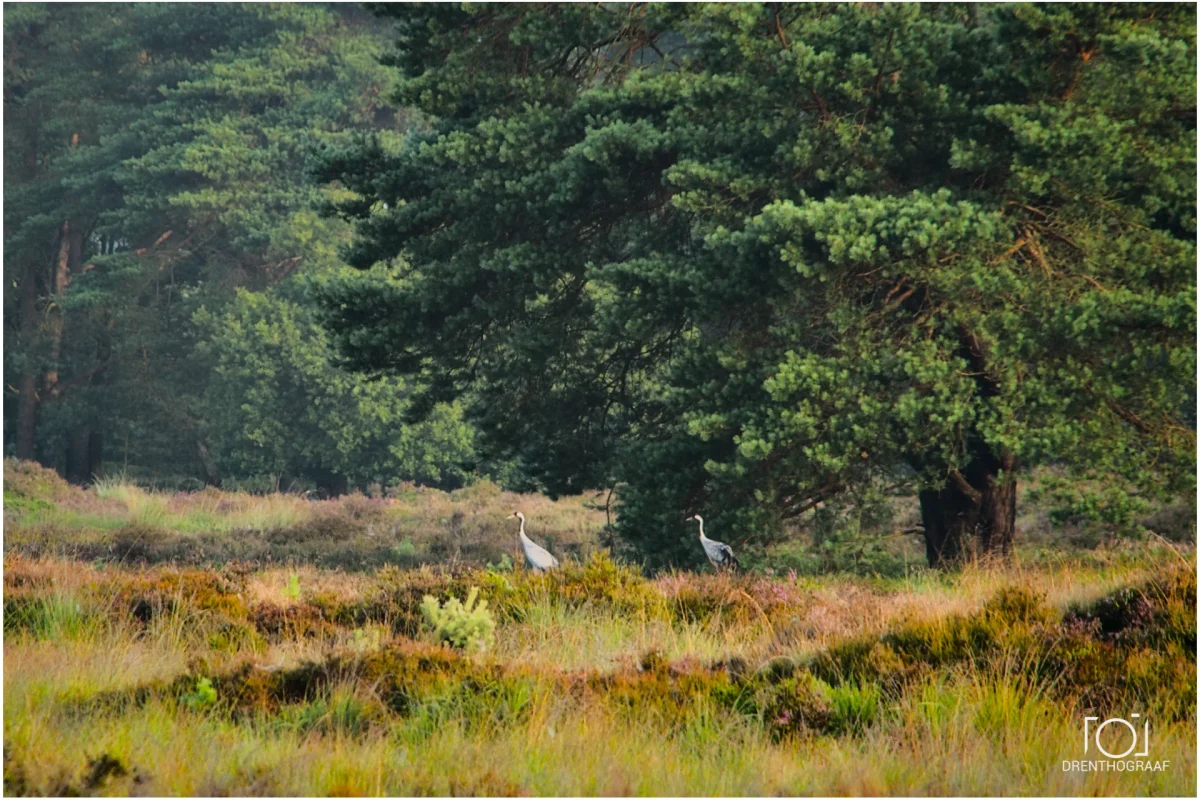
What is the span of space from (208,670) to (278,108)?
32.7m

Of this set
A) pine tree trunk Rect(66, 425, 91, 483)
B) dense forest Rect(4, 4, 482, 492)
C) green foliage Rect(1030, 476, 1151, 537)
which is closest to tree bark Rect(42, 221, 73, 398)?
dense forest Rect(4, 4, 482, 492)

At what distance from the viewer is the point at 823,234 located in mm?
10820

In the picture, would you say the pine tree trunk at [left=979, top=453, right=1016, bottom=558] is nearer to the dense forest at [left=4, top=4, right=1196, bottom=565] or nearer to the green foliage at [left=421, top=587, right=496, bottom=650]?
Answer: the dense forest at [left=4, top=4, right=1196, bottom=565]

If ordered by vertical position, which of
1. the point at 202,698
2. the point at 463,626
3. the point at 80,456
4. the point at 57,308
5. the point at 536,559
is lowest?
the point at 80,456

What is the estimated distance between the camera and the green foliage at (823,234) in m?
11.2

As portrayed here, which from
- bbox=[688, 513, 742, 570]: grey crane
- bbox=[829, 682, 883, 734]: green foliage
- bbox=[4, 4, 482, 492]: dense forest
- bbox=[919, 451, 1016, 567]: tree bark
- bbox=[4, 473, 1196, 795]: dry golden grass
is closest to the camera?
bbox=[4, 473, 1196, 795]: dry golden grass

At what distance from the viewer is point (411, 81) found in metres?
14.5

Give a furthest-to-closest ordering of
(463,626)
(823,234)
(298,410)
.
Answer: (298,410)
(823,234)
(463,626)

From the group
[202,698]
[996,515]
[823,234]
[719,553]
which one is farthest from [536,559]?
[996,515]

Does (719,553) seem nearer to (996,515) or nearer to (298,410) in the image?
(996,515)

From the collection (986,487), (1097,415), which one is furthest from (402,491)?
(1097,415)

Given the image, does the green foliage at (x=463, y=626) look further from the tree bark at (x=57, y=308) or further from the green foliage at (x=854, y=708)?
the tree bark at (x=57, y=308)

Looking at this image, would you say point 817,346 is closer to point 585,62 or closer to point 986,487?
point 986,487

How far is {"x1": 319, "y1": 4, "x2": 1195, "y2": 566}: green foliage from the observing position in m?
11.2
